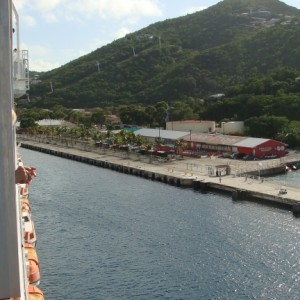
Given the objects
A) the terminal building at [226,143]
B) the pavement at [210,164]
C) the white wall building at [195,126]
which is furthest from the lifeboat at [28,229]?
the white wall building at [195,126]

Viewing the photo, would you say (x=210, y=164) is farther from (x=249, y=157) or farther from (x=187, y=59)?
(x=187, y=59)

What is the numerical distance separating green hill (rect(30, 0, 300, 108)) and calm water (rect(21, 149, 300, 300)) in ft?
173

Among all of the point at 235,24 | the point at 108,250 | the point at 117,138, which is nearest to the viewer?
the point at 108,250

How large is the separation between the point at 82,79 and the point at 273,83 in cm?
6758

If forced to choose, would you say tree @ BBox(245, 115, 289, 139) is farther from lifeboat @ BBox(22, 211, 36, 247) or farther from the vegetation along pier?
lifeboat @ BBox(22, 211, 36, 247)

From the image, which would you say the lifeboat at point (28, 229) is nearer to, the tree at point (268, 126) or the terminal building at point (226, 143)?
the terminal building at point (226, 143)

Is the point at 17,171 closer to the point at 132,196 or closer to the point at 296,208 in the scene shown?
the point at 296,208

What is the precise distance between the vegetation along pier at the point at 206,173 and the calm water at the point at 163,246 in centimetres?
116

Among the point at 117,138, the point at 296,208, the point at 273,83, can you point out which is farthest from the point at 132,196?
the point at 273,83

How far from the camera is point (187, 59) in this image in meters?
118

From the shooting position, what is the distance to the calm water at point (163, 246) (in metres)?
18.6

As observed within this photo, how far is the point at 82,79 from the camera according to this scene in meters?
133

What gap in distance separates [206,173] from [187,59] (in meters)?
80.9

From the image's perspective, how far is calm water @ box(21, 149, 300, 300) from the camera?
18.6 m
